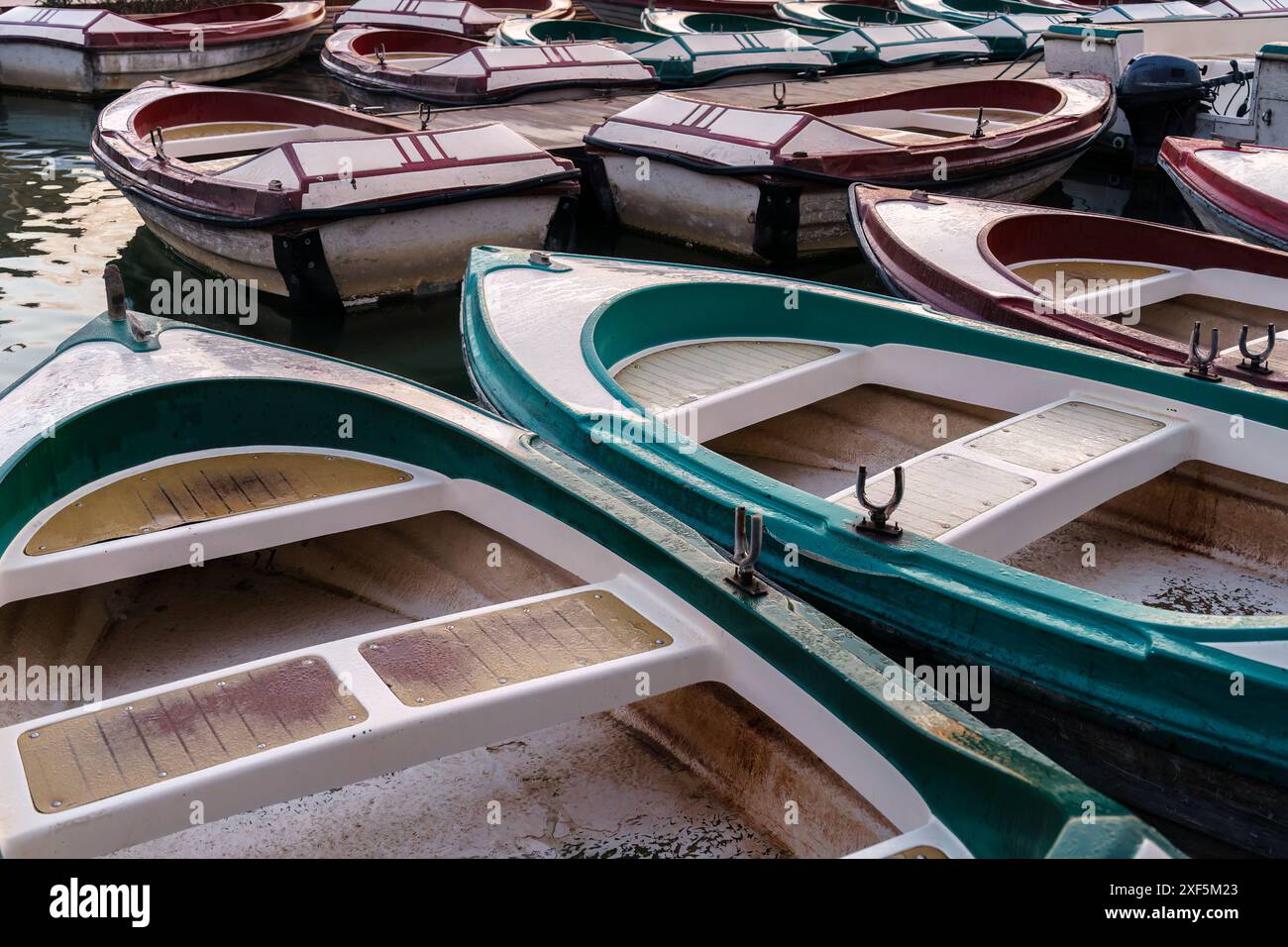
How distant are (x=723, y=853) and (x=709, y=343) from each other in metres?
2.50

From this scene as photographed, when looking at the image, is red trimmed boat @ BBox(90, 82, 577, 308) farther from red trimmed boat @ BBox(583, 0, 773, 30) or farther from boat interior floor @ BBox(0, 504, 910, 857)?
red trimmed boat @ BBox(583, 0, 773, 30)

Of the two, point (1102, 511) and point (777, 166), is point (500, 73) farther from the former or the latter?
point (1102, 511)

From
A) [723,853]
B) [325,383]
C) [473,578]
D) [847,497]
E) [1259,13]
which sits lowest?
[723,853]

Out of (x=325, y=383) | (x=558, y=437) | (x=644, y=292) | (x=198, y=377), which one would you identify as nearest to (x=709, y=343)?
(x=644, y=292)

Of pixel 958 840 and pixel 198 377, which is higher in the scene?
pixel 198 377

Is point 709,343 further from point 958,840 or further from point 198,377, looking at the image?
point 958,840

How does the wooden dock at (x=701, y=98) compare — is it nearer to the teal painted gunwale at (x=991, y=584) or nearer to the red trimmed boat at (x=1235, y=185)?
the red trimmed boat at (x=1235, y=185)

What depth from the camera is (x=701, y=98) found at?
11.3m

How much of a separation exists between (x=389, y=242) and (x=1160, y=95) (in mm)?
6148

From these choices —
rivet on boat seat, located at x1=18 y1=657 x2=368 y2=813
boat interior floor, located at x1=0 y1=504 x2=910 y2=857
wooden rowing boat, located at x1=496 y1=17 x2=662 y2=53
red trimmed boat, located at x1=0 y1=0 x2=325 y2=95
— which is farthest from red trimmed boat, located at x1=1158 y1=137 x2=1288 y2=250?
red trimmed boat, located at x1=0 y1=0 x2=325 y2=95

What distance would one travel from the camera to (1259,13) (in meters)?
12.8

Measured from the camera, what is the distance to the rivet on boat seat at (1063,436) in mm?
3775

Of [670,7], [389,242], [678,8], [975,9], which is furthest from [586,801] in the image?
[670,7]

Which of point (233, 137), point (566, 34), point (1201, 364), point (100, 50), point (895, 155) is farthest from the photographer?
point (566, 34)
